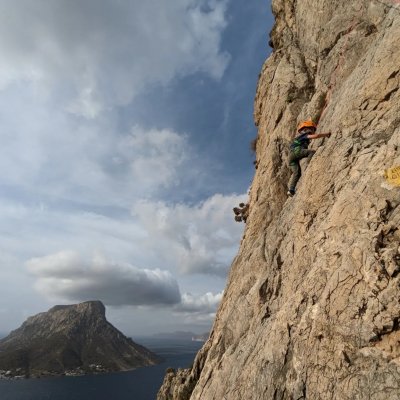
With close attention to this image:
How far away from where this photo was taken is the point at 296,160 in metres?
22.8

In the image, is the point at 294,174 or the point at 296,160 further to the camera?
the point at 294,174

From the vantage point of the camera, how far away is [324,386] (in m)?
13.0

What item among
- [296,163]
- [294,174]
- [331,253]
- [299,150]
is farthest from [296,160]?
[331,253]

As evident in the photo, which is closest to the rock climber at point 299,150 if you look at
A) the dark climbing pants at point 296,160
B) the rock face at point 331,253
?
the dark climbing pants at point 296,160

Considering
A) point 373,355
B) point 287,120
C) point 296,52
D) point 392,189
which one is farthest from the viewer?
point 296,52

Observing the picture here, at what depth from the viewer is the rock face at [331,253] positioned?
12.5 meters

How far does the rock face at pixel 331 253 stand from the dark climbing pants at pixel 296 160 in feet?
3.03

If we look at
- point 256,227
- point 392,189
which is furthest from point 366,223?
point 256,227

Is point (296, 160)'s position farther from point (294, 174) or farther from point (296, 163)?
point (294, 174)

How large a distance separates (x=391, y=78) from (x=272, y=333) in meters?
13.4

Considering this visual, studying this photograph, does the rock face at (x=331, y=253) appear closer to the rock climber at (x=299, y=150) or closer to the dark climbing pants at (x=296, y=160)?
the rock climber at (x=299, y=150)

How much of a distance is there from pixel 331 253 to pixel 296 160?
29.5ft

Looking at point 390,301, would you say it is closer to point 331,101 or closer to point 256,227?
point 331,101

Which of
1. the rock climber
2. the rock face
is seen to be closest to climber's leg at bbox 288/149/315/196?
the rock climber
